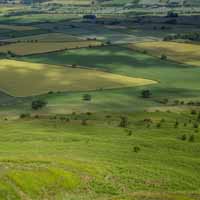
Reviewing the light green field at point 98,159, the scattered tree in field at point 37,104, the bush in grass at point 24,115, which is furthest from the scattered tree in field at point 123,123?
the scattered tree in field at point 37,104

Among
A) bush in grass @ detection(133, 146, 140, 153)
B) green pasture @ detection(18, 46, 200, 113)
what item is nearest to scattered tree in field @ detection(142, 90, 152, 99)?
green pasture @ detection(18, 46, 200, 113)

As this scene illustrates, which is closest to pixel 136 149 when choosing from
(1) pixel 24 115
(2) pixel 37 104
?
(1) pixel 24 115

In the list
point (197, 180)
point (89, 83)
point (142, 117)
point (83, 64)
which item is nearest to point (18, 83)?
point (89, 83)

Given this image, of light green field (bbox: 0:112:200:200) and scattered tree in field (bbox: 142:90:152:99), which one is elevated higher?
A: light green field (bbox: 0:112:200:200)

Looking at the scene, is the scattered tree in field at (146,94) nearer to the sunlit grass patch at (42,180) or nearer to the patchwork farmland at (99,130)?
the patchwork farmland at (99,130)

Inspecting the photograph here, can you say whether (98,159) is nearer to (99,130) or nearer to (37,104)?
(99,130)

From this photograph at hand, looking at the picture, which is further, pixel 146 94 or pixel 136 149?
pixel 146 94

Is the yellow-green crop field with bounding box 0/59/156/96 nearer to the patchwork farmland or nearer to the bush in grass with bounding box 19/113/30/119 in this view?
the patchwork farmland

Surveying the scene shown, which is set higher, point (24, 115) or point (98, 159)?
point (98, 159)
